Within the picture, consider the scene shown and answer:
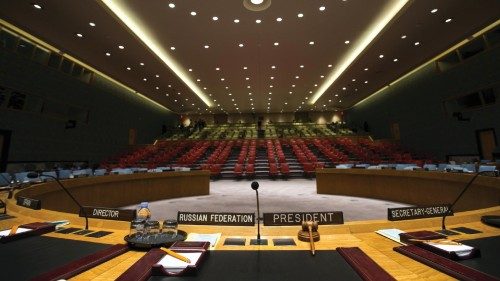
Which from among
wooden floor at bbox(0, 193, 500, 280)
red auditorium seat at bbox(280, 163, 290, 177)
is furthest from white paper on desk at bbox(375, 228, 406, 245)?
red auditorium seat at bbox(280, 163, 290, 177)

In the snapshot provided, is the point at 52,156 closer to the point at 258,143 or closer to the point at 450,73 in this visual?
the point at 258,143

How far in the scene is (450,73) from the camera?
10.2 m

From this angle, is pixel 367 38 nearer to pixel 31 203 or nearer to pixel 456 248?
pixel 456 248

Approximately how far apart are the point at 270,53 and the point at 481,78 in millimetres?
7998

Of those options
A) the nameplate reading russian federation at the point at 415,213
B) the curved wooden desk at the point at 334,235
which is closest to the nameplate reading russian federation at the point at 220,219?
the curved wooden desk at the point at 334,235

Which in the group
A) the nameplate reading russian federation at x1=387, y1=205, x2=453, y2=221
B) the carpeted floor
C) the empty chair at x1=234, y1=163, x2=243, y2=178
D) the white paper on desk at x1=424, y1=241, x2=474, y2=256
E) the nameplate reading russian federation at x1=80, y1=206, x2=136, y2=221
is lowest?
the carpeted floor

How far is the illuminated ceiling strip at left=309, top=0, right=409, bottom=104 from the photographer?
726 centimetres

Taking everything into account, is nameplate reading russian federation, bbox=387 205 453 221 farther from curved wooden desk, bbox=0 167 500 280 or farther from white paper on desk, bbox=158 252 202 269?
white paper on desk, bbox=158 252 202 269

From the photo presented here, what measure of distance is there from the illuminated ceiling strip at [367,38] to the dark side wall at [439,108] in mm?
3931

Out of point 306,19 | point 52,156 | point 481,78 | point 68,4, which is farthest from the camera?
point 52,156

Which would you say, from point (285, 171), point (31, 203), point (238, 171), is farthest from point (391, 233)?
point (238, 171)

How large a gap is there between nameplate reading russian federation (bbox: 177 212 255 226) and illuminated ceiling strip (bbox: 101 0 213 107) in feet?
24.2

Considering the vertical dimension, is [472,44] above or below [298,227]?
above

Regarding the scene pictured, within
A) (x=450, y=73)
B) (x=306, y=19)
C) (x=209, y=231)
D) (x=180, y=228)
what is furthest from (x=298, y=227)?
(x=450, y=73)
